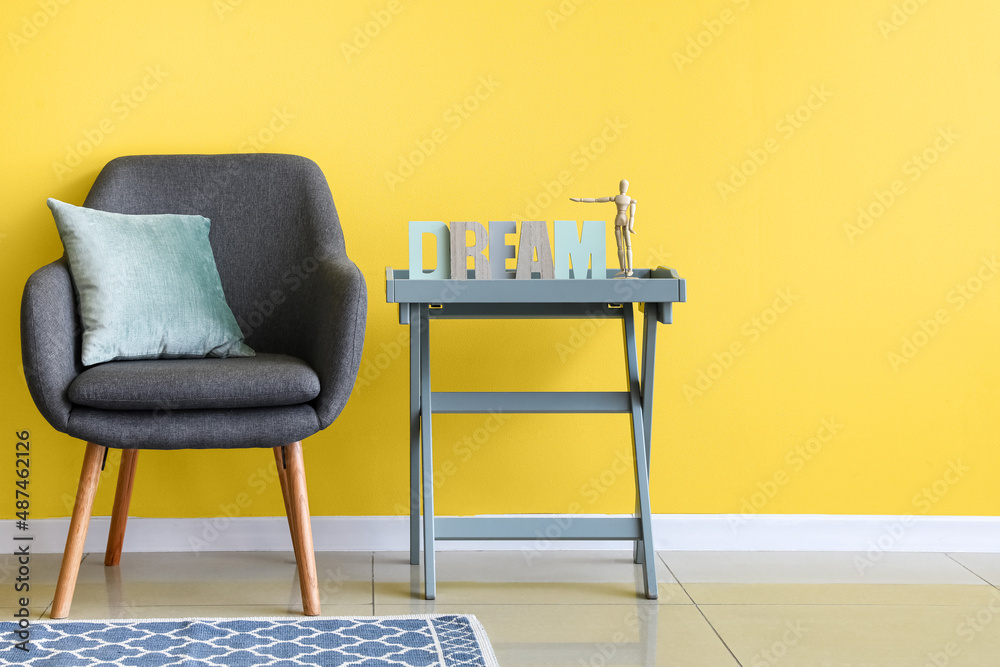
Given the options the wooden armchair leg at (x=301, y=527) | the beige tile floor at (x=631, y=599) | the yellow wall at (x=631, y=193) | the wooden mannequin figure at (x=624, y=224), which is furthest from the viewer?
the yellow wall at (x=631, y=193)

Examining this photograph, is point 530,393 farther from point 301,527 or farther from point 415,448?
point 301,527

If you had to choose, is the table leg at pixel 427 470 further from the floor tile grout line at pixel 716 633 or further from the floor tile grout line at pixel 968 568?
the floor tile grout line at pixel 968 568

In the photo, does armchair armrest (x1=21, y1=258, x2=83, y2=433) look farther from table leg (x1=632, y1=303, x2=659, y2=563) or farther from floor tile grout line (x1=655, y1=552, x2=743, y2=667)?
floor tile grout line (x1=655, y1=552, x2=743, y2=667)

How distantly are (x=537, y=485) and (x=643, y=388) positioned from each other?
44 centimetres

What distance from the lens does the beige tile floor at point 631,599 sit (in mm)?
1622

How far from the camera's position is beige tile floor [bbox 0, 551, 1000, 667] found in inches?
63.9

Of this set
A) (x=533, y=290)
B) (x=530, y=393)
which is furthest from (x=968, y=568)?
(x=533, y=290)

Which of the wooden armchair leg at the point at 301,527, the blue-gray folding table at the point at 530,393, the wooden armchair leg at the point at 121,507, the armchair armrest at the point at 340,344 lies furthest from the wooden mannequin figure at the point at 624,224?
the wooden armchair leg at the point at 121,507

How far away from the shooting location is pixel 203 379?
1648 mm

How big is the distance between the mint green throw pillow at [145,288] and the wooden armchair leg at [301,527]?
1.10ft

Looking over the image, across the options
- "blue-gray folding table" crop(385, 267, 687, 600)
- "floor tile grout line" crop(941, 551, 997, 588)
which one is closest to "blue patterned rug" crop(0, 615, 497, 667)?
"blue-gray folding table" crop(385, 267, 687, 600)

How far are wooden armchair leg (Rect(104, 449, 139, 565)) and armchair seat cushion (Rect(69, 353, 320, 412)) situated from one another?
1.32 ft

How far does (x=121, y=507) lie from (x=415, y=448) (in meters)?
0.71

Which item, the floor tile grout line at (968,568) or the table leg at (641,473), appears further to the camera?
the floor tile grout line at (968,568)
